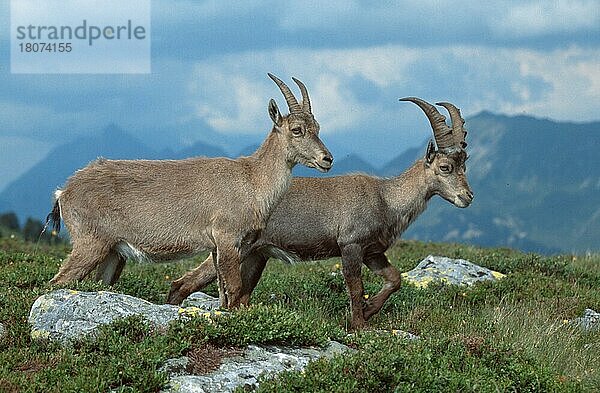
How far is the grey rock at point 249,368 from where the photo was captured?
28.3ft

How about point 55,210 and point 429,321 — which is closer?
point 55,210

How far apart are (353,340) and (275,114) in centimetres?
348

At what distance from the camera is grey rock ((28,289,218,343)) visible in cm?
963

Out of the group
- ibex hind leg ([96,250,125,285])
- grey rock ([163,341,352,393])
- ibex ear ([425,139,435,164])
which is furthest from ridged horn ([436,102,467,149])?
ibex hind leg ([96,250,125,285])

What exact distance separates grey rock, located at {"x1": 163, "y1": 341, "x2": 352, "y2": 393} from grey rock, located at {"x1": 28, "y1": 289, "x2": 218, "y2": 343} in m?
0.94

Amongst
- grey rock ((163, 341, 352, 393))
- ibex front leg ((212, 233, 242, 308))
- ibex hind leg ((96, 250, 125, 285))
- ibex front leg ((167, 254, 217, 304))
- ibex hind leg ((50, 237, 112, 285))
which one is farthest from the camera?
ibex front leg ((167, 254, 217, 304))

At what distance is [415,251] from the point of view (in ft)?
70.6

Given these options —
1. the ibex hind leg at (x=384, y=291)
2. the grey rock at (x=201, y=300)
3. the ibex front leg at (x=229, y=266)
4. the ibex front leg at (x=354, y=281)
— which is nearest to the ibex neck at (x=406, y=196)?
the ibex hind leg at (x=384, y=291)

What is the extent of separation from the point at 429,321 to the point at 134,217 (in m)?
4.47

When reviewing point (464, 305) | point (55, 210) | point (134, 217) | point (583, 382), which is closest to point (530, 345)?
point (583, 382)

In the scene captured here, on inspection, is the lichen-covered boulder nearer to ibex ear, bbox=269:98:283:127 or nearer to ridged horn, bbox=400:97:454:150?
ridged horn, bbox=400:97:454:150

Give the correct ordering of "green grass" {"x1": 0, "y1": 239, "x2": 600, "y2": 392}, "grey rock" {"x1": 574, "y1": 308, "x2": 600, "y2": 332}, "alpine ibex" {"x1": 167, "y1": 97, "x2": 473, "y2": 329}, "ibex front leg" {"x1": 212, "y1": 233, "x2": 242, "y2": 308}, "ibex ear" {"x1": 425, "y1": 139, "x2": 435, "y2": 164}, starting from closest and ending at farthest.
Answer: "green grass" {"x1": 0, "y1": 239, "x2": 600, "y2": 392} → "ibex front leg" {"x1": 212, "y1": 233, "x2": 242, "y2": 308} → "alpine ibex" {"x1": 167, "y1": 97, "x2": 473, "y2": 329} → "grey rock" {"x1": 574, "y1": 308, "x2": 600, "y2": 332} → "ibex ear" {"x1": 425, "y1": 139, "x2": 435, "y2": 164}

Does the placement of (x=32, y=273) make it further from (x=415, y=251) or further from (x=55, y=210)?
(x=415, y=251)

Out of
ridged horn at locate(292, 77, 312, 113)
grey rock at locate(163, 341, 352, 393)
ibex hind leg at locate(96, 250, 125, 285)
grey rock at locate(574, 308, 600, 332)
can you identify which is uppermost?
ridged horn at locate(292, 77, 312, 113)
